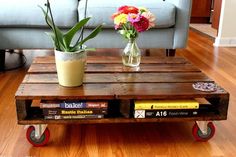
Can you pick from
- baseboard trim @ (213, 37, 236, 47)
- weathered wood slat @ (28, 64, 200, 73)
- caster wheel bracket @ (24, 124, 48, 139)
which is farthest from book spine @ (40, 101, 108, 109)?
baseboard trim @ (213, 37, 236, 47)

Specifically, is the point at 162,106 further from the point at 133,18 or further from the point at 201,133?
the point at 133,18

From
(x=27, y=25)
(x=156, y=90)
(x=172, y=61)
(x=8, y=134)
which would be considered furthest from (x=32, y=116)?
(x=27, y=25)

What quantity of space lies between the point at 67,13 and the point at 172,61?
879 mm

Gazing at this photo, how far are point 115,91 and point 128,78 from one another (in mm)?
158

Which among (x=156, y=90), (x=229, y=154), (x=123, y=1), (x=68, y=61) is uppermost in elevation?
(x=123, y=1)

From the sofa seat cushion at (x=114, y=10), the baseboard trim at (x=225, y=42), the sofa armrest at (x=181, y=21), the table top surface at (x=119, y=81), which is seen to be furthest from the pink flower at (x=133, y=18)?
the baseboard trim at (x=225, y=42)

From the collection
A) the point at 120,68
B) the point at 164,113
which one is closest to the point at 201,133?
the point at 164,113

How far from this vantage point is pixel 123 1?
2.31 meters

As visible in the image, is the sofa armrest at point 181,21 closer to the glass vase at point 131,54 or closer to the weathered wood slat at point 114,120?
the glass vase at point 131,54

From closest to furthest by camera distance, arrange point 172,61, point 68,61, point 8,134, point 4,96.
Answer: point 68,61, point 8,134, point 172,61, point 4,96

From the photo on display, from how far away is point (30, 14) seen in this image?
209 cm

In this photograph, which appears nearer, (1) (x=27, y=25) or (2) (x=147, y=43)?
(1) (x=27, y=25)

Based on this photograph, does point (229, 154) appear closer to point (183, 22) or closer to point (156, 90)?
point (156, 90)

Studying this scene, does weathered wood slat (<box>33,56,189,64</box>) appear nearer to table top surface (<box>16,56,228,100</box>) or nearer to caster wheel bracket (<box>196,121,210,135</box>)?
table top surface (<box>16,56,228,100</box>)
